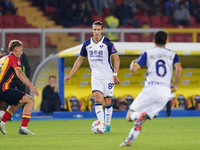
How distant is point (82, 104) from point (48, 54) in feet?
6.85

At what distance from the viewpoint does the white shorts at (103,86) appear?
8820mm

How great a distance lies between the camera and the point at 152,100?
6441 mm

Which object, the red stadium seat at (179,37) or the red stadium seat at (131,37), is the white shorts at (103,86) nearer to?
the red stadium seat at (131,37)

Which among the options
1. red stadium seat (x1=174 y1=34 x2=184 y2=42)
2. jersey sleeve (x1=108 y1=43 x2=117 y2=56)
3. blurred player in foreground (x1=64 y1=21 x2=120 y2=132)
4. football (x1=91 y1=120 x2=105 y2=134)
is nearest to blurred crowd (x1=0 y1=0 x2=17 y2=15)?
red stadium seat (x1=174 y1=34 x2=184 y2=42)

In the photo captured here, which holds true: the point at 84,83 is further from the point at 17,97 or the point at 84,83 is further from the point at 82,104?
the point at 17,97

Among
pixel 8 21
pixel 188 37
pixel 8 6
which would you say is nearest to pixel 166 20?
pixel 188 37

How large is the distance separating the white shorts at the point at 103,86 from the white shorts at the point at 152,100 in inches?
92.8

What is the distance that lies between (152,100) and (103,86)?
2.52 m

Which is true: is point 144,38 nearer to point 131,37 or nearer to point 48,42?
point 131,37

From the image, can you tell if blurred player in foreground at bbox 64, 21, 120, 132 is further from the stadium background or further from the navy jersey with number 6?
the stadium background

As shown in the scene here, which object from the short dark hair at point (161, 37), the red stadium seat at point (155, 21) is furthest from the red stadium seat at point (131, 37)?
the short dark hair at point (161, 37)

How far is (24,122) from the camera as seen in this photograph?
8.44 metres

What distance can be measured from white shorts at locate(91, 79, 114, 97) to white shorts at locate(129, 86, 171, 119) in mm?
2358

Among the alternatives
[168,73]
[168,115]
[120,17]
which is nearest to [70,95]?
[168,115]
